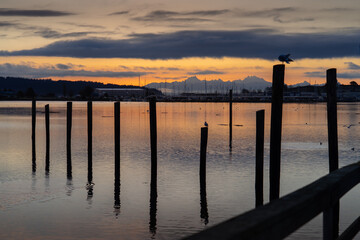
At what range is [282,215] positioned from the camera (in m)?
2.90

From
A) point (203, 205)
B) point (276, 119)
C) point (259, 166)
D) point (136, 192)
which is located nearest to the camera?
point (276, 119)

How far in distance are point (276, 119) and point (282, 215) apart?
7.62m

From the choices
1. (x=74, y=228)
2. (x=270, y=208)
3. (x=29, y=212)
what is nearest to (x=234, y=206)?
(x=74, y=228)

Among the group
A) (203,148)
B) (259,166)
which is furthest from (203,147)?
(259,166)

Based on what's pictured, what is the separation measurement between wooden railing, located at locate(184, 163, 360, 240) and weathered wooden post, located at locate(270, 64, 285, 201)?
578cm

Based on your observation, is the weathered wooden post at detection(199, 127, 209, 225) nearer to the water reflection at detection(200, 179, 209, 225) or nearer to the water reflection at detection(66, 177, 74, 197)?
the water reflection at detection(200, 179, 209, 225)

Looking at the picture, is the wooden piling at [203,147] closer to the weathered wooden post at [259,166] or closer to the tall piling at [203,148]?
the tall piling at [203,148]

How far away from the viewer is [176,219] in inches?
570

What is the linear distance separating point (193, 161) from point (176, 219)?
530 inches

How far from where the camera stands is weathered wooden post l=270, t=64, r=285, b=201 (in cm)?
1009

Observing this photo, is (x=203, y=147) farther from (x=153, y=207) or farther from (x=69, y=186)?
(x=69, y=186)

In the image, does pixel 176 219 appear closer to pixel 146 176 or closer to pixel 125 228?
pixel 125 228

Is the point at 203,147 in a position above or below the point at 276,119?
below

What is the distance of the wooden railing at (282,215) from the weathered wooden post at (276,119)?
578cm
